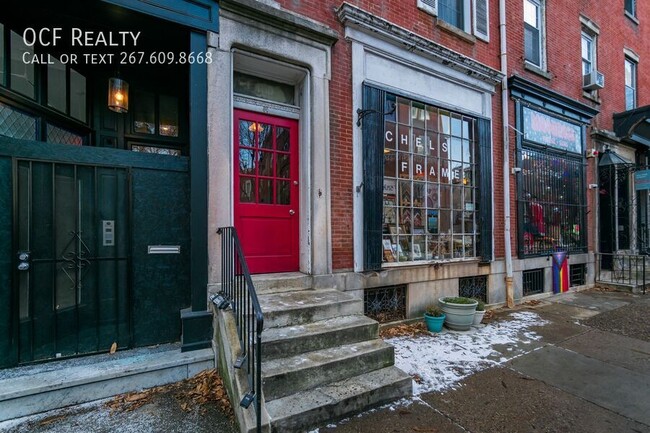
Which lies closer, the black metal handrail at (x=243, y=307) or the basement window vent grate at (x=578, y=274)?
the black metal handrail at (x=243, y=307)

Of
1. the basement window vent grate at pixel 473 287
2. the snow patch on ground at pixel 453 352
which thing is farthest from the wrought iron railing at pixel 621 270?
the snow patch on ground at pixel 453 352

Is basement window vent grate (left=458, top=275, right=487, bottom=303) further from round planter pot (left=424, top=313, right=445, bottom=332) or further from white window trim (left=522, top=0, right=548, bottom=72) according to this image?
white window trim (left=522, top=0, right=548, bottom=72)

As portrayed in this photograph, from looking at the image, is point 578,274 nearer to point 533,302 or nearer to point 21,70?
point 533,302

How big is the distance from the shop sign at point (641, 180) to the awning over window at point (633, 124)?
105 centimetres

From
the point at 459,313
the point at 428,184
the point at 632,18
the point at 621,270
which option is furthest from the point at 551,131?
the point at 632,18

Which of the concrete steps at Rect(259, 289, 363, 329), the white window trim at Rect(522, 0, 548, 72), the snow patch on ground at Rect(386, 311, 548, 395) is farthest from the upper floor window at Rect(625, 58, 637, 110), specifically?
the concrete steps at Rect(259, 289, 363, 329)

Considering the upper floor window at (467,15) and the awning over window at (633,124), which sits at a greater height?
the upper floor window at (467,15)

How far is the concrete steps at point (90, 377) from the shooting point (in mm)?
2766

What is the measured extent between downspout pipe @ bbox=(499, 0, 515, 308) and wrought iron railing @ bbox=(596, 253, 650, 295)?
13.4ft

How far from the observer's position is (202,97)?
12.5ft

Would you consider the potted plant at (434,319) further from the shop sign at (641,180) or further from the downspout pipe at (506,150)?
the shop sign at (641,180)

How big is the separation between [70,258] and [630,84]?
15.7 metres

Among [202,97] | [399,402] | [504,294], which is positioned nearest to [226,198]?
[202,97]

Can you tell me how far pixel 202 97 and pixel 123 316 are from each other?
2676mm
